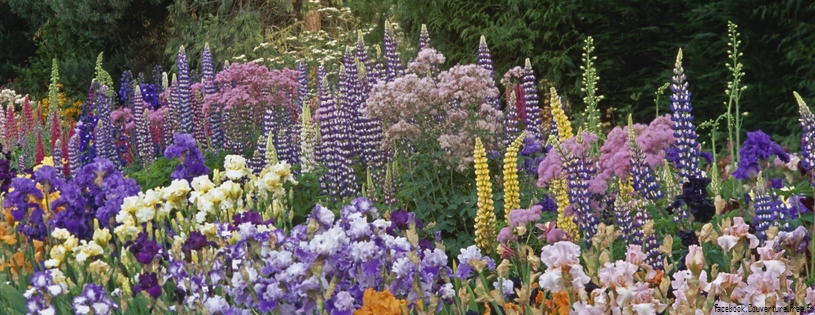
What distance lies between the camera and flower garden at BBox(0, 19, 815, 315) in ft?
8.30

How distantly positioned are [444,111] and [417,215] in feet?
1.82

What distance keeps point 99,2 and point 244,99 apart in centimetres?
1102

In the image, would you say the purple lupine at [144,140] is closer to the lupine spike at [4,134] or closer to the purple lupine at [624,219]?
the lupine spike at [4,134]

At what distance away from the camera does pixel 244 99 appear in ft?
21.6

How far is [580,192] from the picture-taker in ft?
13.1

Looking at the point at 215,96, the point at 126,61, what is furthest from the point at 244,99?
the point at 126,61

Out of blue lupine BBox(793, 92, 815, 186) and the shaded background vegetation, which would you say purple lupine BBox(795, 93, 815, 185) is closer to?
blue lupine BBox(793, 92, 815, 186)

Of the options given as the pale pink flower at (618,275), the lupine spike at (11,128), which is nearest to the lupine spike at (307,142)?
the pale pink flower at (618,275)

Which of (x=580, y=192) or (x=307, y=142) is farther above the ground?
(x=307, y=142)

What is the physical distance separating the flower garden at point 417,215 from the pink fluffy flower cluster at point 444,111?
0.04 ft

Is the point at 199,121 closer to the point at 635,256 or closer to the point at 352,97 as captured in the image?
the point at 352,97

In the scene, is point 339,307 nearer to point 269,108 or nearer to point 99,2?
point 269,108

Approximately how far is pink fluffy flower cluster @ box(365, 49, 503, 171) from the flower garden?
1cm

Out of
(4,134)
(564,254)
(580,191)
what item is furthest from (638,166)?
(4,134)
